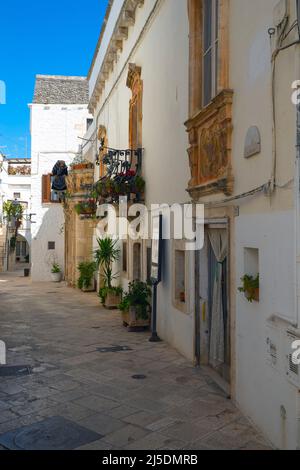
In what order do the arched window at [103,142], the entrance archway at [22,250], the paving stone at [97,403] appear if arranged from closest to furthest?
the paving stone at [97,403] → the arched window at [103,142] → the entrance archway at [22,250]

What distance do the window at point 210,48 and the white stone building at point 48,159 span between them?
20107 mm

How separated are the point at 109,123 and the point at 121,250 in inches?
196

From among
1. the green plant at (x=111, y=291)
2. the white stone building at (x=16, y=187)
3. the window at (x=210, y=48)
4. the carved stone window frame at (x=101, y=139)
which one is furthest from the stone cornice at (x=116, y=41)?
the white stone building at (x=16, y=187)

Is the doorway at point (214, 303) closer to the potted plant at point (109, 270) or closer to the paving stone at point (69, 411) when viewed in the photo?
the paving stone at point (69, 411)

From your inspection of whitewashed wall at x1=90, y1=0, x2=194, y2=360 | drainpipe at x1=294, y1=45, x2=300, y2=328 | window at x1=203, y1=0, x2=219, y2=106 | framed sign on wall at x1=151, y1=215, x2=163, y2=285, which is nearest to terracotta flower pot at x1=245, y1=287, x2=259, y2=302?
drainpipe at x1=294, y1=45, x2=300, y2=328

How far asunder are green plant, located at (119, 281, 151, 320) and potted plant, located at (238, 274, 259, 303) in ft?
18.6

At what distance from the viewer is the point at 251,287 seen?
5.35 metres

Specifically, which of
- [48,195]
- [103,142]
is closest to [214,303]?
[103,142]

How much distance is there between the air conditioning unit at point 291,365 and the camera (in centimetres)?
432

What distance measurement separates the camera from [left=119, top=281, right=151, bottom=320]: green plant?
10.9 m

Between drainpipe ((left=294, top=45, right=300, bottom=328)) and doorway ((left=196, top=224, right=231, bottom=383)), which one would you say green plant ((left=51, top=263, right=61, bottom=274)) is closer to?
doorway ((left=196, top=224, right=231, bottom=383))

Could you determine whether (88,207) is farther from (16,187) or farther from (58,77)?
(16,187)

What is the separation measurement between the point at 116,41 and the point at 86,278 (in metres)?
9.31

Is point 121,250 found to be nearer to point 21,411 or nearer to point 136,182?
point 136,182
